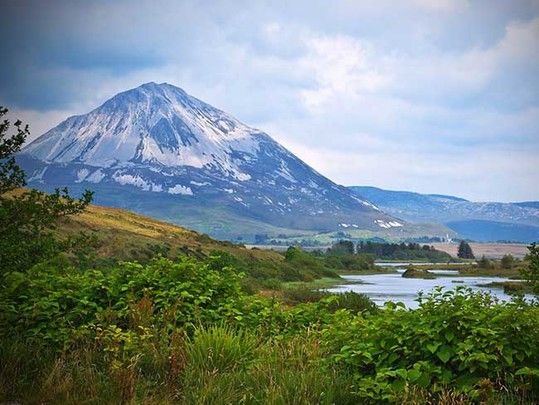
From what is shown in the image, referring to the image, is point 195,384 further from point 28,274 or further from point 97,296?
point 28,274

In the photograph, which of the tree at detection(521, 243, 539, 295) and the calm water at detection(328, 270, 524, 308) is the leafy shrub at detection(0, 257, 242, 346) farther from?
the calm water at detection(328, 270, 524, 308)

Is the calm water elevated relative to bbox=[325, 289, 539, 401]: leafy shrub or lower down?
lower down

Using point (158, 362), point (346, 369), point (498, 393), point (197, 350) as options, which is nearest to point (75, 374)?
point (158, 362)

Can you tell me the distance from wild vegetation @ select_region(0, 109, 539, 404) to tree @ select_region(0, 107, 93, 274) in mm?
31

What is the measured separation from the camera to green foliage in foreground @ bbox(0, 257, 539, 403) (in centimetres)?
747

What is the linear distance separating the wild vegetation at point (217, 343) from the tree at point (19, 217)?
31 millimetres

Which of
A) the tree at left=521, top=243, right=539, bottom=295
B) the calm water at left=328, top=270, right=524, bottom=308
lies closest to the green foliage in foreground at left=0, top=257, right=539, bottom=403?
the tree at left=521, top=243, right=539, bottom=295

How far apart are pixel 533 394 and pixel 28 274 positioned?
875 cm

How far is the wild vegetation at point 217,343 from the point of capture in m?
7.45

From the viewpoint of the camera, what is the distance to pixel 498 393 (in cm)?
716

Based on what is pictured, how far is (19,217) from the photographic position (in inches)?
442

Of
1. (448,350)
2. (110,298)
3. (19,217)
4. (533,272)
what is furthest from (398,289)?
(448,350)

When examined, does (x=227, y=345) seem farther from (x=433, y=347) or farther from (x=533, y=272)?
(x=533, y=272)

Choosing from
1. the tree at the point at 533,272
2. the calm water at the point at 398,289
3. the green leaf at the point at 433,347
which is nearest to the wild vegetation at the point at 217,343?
the green leaf at the point at 433,347
